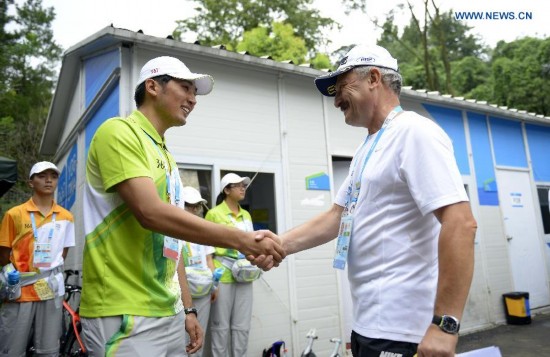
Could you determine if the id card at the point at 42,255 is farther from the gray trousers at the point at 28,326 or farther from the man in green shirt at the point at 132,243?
the man in green shirt at the point at 132,243

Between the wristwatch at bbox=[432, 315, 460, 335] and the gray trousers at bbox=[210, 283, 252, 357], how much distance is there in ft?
12.2

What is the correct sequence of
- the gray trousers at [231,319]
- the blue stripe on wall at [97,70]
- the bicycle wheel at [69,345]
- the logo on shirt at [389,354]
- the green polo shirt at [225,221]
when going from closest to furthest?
the logo on shirt at [389,354]
the gray trousers at [231,319]
the green polo shirt at [225,221]
the bicycle wheel at [69,345]
the blue stripe on wall at [97,70]

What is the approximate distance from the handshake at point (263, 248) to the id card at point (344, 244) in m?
0.46

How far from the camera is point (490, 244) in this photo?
848 cm

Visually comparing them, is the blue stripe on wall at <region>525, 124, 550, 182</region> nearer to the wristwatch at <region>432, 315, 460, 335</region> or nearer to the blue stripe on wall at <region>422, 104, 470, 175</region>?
the blue stripe on wall at <region>422, 104, 470, 175</region>

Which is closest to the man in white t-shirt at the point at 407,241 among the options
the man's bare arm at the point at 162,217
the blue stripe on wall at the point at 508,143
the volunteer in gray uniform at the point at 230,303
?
the man's bare arm at the point at 162,217

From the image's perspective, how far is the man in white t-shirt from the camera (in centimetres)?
151

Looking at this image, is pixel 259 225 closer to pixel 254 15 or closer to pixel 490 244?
pixel 490 244

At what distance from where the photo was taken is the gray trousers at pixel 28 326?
4418 mm

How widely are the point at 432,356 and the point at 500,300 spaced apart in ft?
26.6

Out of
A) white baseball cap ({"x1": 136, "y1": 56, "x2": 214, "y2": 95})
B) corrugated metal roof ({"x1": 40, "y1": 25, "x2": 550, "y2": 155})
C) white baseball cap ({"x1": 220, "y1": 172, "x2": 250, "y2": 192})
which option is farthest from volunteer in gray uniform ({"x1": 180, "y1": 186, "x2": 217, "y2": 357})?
white baseball cap ({"x1": 136, "y1": 56, "x2": 214, "y2": 95})

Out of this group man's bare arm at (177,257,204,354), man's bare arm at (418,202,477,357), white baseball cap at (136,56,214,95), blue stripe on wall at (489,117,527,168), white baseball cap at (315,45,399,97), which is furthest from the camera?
blue stripe on wall at (489,117,527,168)

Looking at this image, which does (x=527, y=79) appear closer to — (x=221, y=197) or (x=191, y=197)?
(x=221, y=197)

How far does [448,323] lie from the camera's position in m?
1.47
